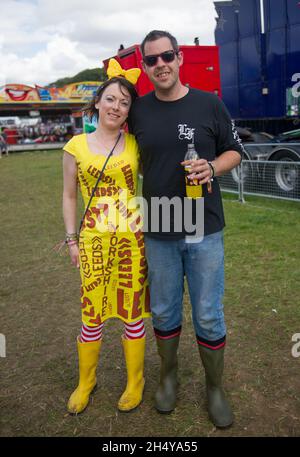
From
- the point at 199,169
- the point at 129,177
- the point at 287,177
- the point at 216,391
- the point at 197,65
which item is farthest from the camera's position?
the point at 197,65

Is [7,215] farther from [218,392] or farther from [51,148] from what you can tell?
[51,148]

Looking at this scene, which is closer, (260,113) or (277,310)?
(277,310)

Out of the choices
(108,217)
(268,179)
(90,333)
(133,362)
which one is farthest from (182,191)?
(268,179)

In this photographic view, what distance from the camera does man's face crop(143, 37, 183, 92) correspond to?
220cm

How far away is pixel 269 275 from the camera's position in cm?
462

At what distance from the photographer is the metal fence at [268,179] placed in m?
7.50

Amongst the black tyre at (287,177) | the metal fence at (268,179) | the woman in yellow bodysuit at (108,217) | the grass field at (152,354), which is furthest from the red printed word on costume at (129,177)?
the black tyre at (287,177)

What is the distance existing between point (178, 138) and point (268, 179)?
19.6 ft

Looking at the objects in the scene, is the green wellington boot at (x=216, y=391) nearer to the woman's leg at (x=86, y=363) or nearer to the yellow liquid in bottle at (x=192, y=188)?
the woman's leg at (x=86, y=363)

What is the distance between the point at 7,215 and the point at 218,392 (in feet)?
22.9

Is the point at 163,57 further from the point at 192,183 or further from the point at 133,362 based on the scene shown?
the point at 133,362

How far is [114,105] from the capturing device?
2.35 meters

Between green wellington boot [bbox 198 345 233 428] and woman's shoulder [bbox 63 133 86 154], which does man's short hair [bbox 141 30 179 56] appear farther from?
green wellington boot [bbox 198 345 233 428]
